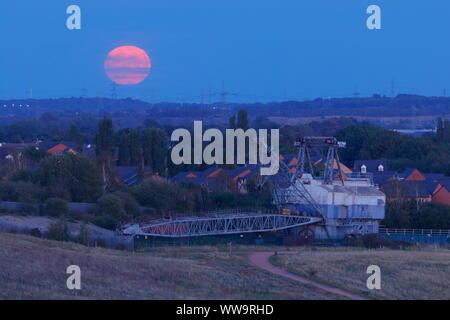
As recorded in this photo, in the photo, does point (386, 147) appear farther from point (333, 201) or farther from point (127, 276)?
point (127, 276)

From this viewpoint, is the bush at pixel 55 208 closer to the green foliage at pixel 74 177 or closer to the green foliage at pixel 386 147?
the green foliage at pixel 74 177

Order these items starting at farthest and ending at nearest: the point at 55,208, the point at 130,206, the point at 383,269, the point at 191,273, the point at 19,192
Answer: the point at 130,206
the point at 19,192
the point at 55,208
the point at 383,269
the point at 191,273

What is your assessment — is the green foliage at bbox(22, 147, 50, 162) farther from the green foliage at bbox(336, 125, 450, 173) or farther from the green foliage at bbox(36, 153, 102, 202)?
the green foliage at bbox(336, 125, 450, 173)

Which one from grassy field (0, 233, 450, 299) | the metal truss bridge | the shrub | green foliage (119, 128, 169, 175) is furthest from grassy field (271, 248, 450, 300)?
green foliage (119, 128, 169, 175)

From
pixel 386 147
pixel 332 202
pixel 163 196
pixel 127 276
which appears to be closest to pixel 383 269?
pixel 127 276

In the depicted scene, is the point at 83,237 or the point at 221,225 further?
the point at 221,225

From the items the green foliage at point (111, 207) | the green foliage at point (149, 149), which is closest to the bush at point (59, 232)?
the green foliage at point (111, 207)

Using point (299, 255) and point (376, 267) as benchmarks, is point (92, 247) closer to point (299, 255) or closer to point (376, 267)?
point (299, 255)
